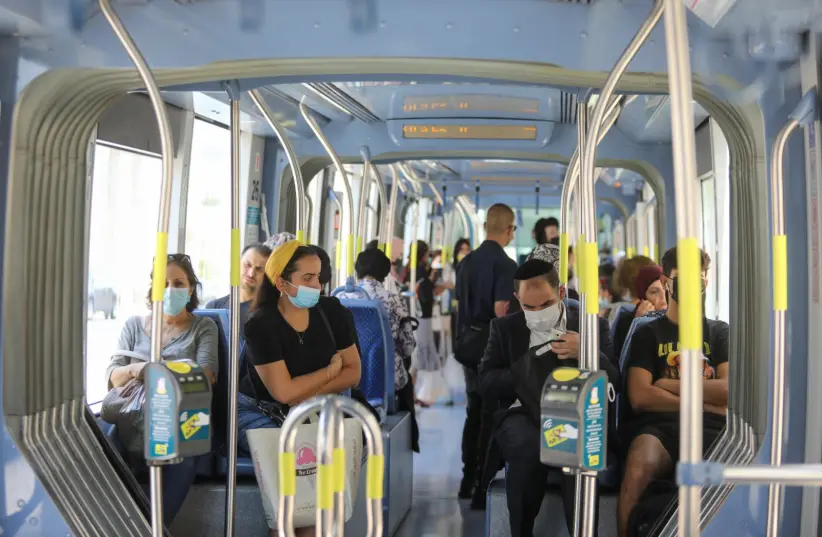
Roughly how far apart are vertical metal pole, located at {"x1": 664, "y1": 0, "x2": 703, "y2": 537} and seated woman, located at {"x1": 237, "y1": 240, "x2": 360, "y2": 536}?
2.15 meters

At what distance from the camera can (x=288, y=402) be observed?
159 inches

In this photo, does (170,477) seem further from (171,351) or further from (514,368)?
(514,368)

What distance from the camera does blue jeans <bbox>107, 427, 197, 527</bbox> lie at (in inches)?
165

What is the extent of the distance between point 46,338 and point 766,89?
106 inches

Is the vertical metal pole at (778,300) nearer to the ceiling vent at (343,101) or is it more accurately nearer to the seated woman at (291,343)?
the seated woman at (291,343)

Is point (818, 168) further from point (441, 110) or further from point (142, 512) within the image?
point (441, 110)

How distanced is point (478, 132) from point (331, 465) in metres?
4.41

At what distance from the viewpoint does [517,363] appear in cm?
426

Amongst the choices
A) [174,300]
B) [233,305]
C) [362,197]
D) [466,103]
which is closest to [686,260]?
[233,305]

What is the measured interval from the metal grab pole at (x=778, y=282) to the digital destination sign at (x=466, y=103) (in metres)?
3.39

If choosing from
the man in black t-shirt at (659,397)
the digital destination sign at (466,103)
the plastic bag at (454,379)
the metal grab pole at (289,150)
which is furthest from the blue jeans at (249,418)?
the plastic bag at (454,379)

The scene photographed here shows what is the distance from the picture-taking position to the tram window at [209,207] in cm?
595

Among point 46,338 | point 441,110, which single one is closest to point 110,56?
point 46,338

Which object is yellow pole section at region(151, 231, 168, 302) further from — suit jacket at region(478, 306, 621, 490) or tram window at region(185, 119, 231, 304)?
tram window at region(185, 119, 231, 304)
